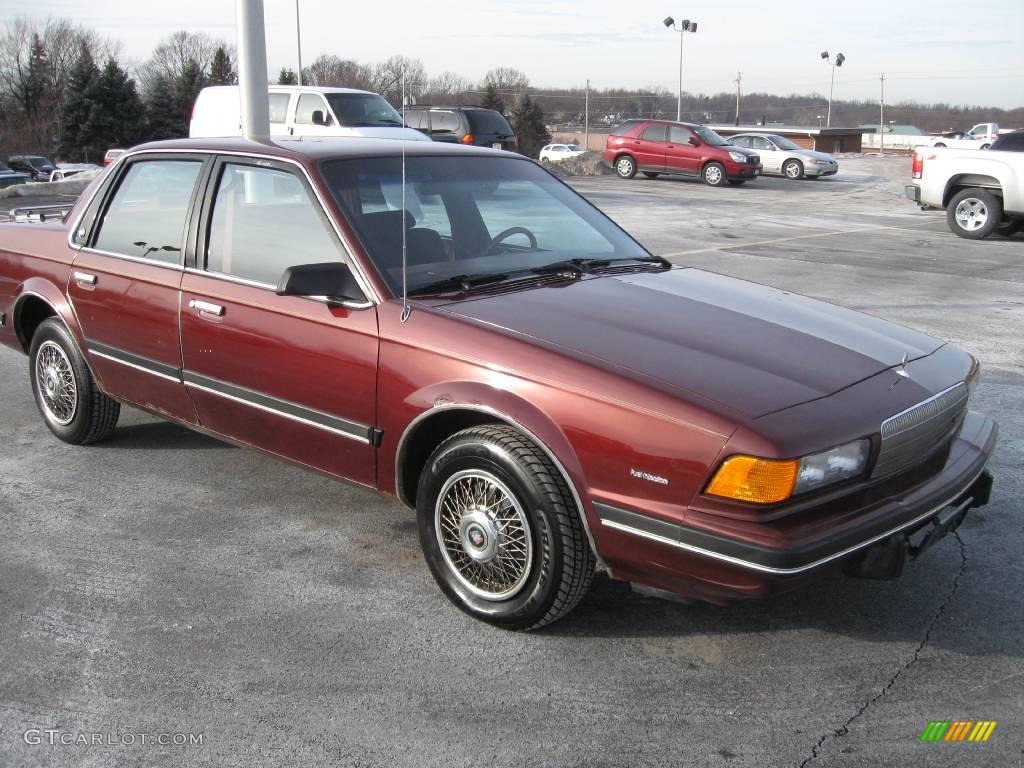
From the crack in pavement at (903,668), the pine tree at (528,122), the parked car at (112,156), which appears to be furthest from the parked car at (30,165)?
the crack in pavement at (903,668)

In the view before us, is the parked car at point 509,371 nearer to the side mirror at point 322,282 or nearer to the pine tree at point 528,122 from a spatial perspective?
the side mirror at point 322,282

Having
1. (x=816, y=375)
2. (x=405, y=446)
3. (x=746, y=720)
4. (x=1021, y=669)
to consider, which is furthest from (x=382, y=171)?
(x=1021, y=669)

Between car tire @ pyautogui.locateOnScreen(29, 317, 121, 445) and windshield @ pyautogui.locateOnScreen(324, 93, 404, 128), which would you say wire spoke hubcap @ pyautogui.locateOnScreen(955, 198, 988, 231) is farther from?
car tire @ pyautogui.locateOnScreen(29, 317, 121, 445)

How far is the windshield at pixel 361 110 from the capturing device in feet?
57.3

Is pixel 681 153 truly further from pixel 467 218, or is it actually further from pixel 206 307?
pixel 206 307

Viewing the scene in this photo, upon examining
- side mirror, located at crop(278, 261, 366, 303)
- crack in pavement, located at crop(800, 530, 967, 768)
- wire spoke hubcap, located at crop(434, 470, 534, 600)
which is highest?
side mirror, located at crop(278, 261, 366, 303)

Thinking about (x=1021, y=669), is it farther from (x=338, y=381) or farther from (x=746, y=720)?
(x=338, y=381)

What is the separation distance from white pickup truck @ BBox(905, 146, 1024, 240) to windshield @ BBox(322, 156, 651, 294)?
39.3 ft

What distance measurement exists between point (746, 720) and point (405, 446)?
4.88 ft

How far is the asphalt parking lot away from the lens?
283 cm

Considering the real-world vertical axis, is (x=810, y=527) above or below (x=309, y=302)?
below

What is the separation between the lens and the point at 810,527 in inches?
115

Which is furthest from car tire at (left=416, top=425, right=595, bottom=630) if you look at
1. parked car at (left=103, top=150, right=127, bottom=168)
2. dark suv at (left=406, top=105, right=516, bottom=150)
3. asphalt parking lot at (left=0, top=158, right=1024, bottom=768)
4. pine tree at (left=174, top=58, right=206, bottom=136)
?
pine tree at (left=174, top=58, right=206, bottom=136)

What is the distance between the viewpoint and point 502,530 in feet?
11.0
